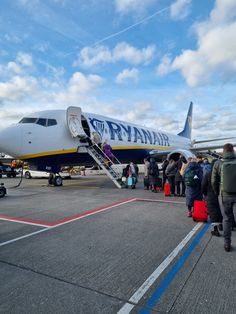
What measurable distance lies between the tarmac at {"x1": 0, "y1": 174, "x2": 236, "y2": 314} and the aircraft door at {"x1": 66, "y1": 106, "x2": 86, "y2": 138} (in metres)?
6.48

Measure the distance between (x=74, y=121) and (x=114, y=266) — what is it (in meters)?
9.60

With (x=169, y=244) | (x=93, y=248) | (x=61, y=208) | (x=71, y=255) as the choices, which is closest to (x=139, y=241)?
(x=169, y=244)

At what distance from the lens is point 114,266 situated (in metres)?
3.07

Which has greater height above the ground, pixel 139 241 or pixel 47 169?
pixel 47 169

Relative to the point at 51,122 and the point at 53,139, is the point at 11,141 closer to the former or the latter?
the point at 53,139

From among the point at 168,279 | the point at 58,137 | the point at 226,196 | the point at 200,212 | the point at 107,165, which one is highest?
the point at 58,137

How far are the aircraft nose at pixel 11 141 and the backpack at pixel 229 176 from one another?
29.4 ft

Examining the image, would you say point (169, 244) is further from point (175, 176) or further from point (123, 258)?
point (175, 176)

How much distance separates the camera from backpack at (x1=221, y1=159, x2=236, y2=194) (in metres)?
3.56

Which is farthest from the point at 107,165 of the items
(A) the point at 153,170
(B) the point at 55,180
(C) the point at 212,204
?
(C) the point at 212,204

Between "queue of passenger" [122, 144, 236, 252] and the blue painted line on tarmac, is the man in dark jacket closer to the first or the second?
"queue of passenger" [122, 144, 236, 252]

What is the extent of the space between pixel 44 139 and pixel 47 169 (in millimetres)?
1597

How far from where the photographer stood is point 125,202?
7.65 meters

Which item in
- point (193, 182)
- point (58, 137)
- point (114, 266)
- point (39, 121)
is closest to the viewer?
point (114, 266)
